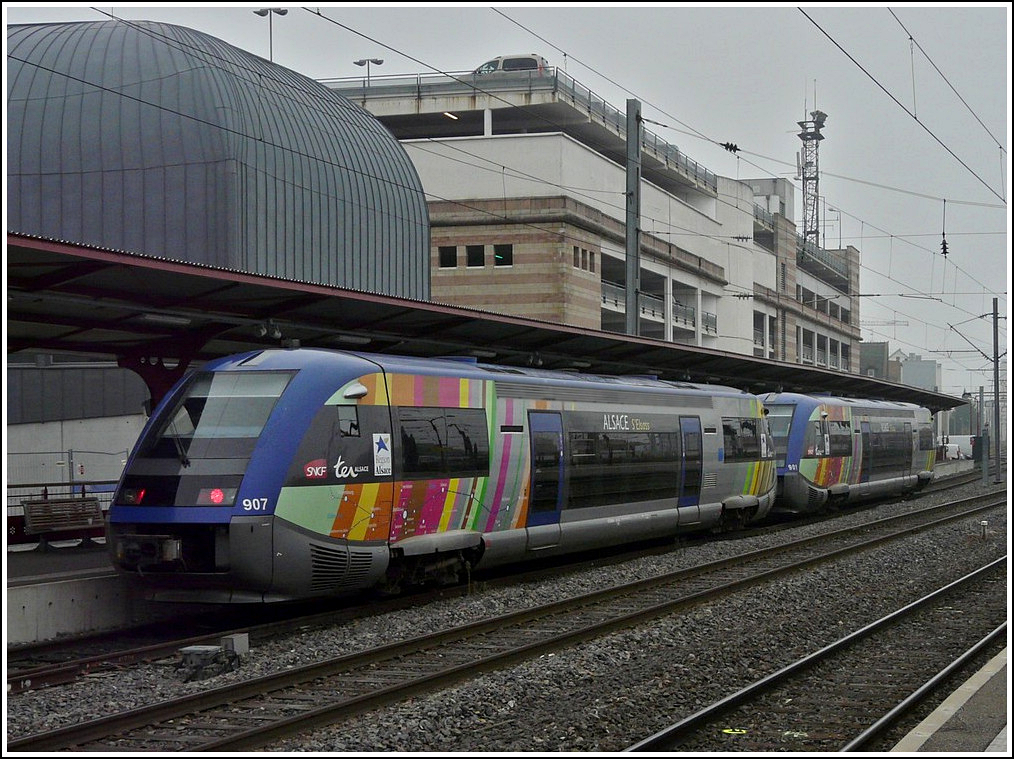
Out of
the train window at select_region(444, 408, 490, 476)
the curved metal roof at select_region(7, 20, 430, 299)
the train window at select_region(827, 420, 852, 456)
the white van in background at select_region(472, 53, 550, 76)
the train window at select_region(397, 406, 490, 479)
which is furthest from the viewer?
the white van in background at select_region(472, 53, 550, 76)

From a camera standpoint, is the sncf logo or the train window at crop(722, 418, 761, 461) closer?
the sncf logo

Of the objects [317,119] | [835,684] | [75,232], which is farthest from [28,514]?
[317,119]

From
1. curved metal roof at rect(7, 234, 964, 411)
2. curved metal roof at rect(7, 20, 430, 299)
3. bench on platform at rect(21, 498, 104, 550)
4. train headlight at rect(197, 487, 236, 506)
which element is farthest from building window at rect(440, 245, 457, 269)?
train headlight at rect(197, 487, 236, 506)

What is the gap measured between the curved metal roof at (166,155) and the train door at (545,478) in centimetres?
1854

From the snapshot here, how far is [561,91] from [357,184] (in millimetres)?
20938

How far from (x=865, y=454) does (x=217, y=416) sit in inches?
945

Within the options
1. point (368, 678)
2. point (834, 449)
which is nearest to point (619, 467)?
point (368, 678)

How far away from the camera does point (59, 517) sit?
19.5 m

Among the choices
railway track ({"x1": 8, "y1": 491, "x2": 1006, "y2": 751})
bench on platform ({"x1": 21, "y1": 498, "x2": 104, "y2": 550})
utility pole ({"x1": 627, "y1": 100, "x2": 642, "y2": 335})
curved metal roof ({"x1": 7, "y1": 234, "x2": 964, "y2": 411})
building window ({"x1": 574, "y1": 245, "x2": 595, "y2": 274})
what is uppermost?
building window ({"x1": 574, "y1": 245, "x2": 595, "y2": 274})

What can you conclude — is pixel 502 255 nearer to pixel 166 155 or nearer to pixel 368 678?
pixel 166 155

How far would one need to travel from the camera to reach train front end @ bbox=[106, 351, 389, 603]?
40.7 feet

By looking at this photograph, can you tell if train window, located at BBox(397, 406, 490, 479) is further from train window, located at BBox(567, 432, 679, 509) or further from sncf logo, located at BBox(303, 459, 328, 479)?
train window, located at BBox(567, 432, 679, 509)

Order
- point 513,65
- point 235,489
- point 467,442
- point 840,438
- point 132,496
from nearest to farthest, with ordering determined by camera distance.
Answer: point 235,489
point 132,496
point 467,442
point 840,438
point 513,65

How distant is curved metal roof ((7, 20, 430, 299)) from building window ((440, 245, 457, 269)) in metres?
16.1
